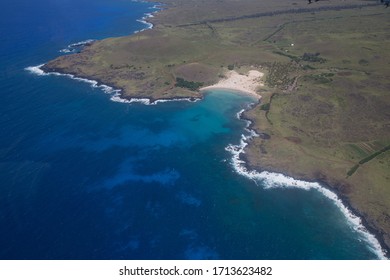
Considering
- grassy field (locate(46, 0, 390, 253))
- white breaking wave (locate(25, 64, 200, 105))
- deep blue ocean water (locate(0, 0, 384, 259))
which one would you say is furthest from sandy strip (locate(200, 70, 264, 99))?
deep blue ocean water (locate(0, 0, 384, 259))

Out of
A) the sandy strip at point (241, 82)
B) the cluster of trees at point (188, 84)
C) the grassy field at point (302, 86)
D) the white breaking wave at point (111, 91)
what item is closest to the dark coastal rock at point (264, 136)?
the grassy field at point (302, 86)

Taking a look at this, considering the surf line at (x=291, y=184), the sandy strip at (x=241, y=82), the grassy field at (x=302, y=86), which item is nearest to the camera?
the surf line at (x=291, y=184)

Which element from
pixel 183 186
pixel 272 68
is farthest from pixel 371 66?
pixel 183 186

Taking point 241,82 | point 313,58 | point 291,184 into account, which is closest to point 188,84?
point 241,82

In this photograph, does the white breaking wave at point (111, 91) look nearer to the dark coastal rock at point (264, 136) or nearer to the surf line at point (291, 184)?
the dark coastal rock at point (264, 136)

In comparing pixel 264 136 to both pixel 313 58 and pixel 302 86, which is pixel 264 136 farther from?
pixel 313 58

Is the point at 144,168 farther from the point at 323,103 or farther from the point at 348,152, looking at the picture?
the point at 323,103

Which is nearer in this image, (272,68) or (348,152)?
(348,152)
